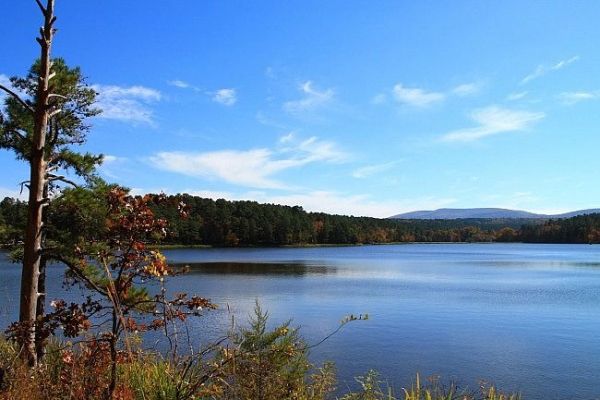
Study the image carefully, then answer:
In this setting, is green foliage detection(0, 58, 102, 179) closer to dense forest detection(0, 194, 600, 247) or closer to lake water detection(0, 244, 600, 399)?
lake water detection(0, 244, 600, 399)

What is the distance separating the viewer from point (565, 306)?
28438mm

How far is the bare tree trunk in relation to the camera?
21.8 ft

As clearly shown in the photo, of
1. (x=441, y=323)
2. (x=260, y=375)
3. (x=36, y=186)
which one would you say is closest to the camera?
(x=260, y=375)

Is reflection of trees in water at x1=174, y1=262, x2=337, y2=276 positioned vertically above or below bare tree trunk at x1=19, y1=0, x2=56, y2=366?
below

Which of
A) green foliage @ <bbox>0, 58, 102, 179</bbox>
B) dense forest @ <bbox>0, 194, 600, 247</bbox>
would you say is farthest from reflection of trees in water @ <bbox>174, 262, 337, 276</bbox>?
green foliage @ <bbox>0, 58, 102, 179</bbox>

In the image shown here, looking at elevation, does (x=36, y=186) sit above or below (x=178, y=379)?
above

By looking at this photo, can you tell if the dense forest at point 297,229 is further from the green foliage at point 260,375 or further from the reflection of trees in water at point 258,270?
the green foliage at point 260,375

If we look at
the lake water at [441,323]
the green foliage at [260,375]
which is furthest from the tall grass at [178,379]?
the lake water at [441,323]

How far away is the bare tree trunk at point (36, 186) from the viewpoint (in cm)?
665

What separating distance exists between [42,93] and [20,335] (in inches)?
112

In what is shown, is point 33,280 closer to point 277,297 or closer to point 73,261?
point 73,261

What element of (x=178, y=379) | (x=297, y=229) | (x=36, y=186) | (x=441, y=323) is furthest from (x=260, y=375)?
(x=297, y=229)

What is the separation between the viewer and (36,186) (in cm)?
689

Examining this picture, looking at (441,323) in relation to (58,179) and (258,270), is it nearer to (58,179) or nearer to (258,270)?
(58,179)
